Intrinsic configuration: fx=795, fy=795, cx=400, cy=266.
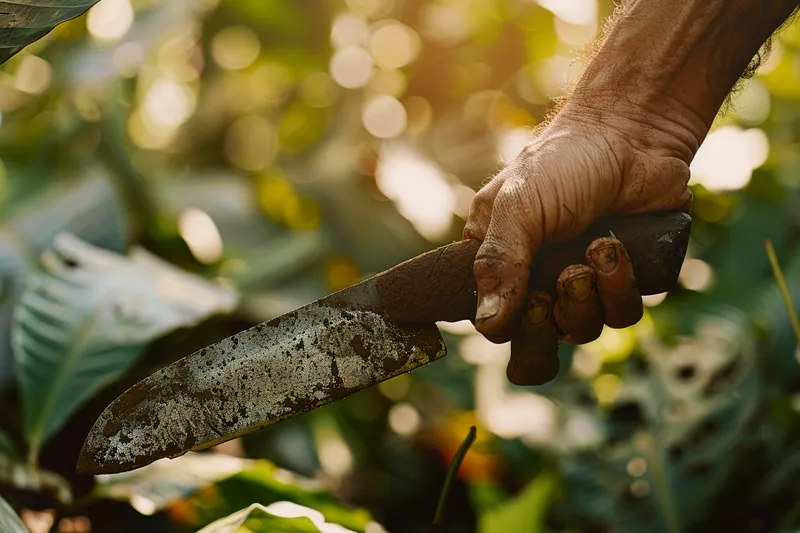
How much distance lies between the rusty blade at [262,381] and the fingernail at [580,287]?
13cm

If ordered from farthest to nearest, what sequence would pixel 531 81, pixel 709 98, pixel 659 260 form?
pixel 531 81 < pixel 709 98 < pixel 659 260

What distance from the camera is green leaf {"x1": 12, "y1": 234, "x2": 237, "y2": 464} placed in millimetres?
1104

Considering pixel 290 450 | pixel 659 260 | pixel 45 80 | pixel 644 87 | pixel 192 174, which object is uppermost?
pixel 644 87

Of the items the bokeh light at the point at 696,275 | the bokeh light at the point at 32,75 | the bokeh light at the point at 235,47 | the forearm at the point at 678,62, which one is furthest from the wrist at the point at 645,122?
the bokeh light at the point at 235,47

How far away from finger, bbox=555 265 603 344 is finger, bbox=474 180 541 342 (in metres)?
0.04

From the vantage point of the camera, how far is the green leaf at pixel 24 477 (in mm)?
1052

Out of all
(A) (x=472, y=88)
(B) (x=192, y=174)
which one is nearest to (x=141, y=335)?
(B) (x=192, y=174)

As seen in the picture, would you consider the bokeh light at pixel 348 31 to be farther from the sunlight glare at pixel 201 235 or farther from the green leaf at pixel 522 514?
the green leaf at pixel 522 514

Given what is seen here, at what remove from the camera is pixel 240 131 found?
2562mm

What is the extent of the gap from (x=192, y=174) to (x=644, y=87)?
61.8 inches

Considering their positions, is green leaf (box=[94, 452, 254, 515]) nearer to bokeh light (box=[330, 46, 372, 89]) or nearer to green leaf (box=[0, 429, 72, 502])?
green leaf (box=[0, 429, 72, 502])

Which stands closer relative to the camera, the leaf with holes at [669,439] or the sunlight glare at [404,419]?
the leaf with holes at [669,439]

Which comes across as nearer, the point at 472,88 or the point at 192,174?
the point at 192,174

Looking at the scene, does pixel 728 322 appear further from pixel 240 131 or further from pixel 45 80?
pixel 45 80
